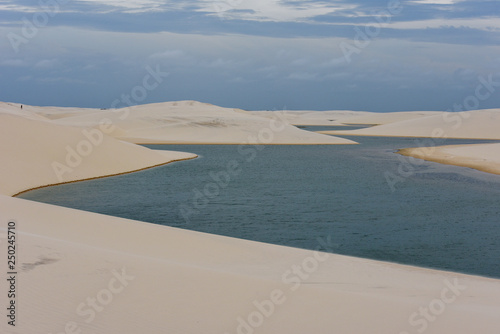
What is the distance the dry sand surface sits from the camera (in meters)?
6.61

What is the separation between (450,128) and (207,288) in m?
68.7

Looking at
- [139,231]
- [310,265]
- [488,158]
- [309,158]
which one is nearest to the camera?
[310,265]

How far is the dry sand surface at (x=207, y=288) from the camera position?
6613 mm

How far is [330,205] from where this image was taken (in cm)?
1845

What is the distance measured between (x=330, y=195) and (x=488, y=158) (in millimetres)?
18164

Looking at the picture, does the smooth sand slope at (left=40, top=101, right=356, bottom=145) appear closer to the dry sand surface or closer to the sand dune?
the sand dune

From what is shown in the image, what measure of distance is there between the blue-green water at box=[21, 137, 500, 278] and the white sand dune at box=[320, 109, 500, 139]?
39.2m

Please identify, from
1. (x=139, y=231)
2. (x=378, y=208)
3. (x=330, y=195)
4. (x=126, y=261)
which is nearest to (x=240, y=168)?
(x=330, y=195)

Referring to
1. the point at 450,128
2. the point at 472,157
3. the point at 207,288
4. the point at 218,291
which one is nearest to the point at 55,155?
the point at 207,288

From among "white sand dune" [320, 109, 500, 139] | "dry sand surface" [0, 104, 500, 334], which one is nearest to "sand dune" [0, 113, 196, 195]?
"dry sand surface" [0, 104, 500, 334]

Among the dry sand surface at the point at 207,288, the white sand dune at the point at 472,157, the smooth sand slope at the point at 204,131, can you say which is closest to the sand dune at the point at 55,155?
the dry sand surface at the point at 207,288

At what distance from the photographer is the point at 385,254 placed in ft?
40.0

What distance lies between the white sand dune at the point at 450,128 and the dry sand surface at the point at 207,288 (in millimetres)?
59851

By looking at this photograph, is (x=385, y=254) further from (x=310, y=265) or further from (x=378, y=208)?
(x=378, y=208)
